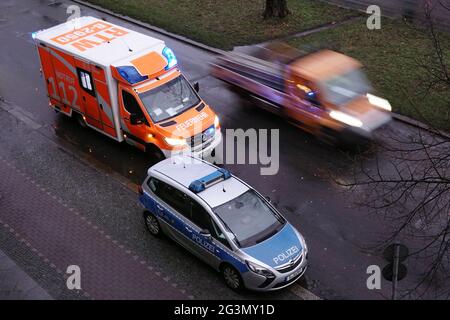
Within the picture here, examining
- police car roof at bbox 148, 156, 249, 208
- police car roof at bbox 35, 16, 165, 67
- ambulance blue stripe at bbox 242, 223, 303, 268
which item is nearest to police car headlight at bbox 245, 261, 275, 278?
ambulance blue stripe at bbox 242, 223, 303, 268

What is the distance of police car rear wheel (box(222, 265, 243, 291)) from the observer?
36.6ft

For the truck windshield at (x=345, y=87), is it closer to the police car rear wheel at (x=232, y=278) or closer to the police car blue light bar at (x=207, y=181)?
the police car blue light bar at (x=207, y=181)

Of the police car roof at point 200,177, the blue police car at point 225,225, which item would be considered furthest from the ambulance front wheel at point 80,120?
the blue police car at point 225,225

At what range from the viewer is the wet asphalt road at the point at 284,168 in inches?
468

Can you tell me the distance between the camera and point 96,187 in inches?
582

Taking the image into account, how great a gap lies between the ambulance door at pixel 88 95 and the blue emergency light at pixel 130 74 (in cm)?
104

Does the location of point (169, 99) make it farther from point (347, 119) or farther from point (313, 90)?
point (347, 119)

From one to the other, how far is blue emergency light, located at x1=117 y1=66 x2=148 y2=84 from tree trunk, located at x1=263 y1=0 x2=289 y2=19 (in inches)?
421

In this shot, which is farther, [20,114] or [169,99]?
[20,114]

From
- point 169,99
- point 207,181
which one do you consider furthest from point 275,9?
point 207,181

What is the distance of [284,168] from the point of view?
50.3ft

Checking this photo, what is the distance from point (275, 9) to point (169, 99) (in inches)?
409

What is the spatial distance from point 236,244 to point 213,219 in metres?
0.70
